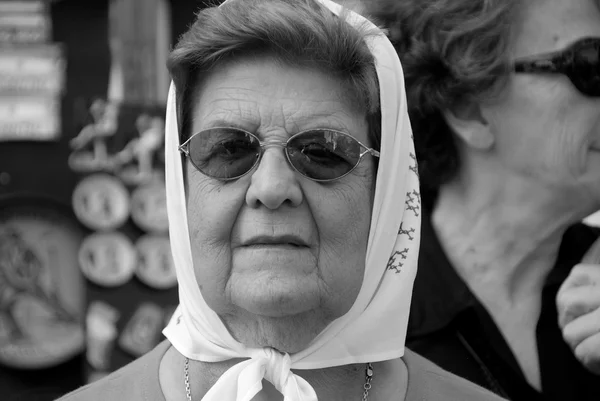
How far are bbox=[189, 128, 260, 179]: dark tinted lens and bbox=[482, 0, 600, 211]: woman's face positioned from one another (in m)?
1.14

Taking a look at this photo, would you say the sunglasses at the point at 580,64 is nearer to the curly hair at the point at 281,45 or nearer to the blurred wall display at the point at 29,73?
the curly hair at the point at 281,45

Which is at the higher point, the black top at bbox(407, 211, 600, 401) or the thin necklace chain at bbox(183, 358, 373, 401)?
the thin necklace chain at bbox(183, 358, 373, 401)

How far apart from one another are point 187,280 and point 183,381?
0.30 metres

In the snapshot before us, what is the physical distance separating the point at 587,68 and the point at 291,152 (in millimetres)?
1219

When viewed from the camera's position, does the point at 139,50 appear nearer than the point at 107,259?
No

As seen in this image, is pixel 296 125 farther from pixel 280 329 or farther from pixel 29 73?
pixel 29 73

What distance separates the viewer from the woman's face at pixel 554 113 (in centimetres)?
277

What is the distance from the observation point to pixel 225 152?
2.12 meters

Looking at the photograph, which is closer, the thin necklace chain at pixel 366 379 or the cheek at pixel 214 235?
the cheek at pixel 214 235

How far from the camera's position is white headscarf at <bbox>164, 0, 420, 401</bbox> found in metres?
2.11

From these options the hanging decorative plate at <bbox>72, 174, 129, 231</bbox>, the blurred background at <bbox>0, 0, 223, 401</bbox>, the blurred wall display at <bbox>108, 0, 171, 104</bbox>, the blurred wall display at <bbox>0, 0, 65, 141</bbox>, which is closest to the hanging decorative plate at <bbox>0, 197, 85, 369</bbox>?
the blurred background at <bbox>0, 0, 223, 401</bbox>

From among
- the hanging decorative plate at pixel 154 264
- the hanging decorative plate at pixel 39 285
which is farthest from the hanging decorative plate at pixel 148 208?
the hanging decorative plate at pixel 39 285

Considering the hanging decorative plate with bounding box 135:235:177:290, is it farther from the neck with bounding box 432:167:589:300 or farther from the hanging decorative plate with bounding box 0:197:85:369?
the neck with bounding box 432:167:589:300

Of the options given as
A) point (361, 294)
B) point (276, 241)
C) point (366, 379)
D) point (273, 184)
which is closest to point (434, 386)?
point (366, 379)
